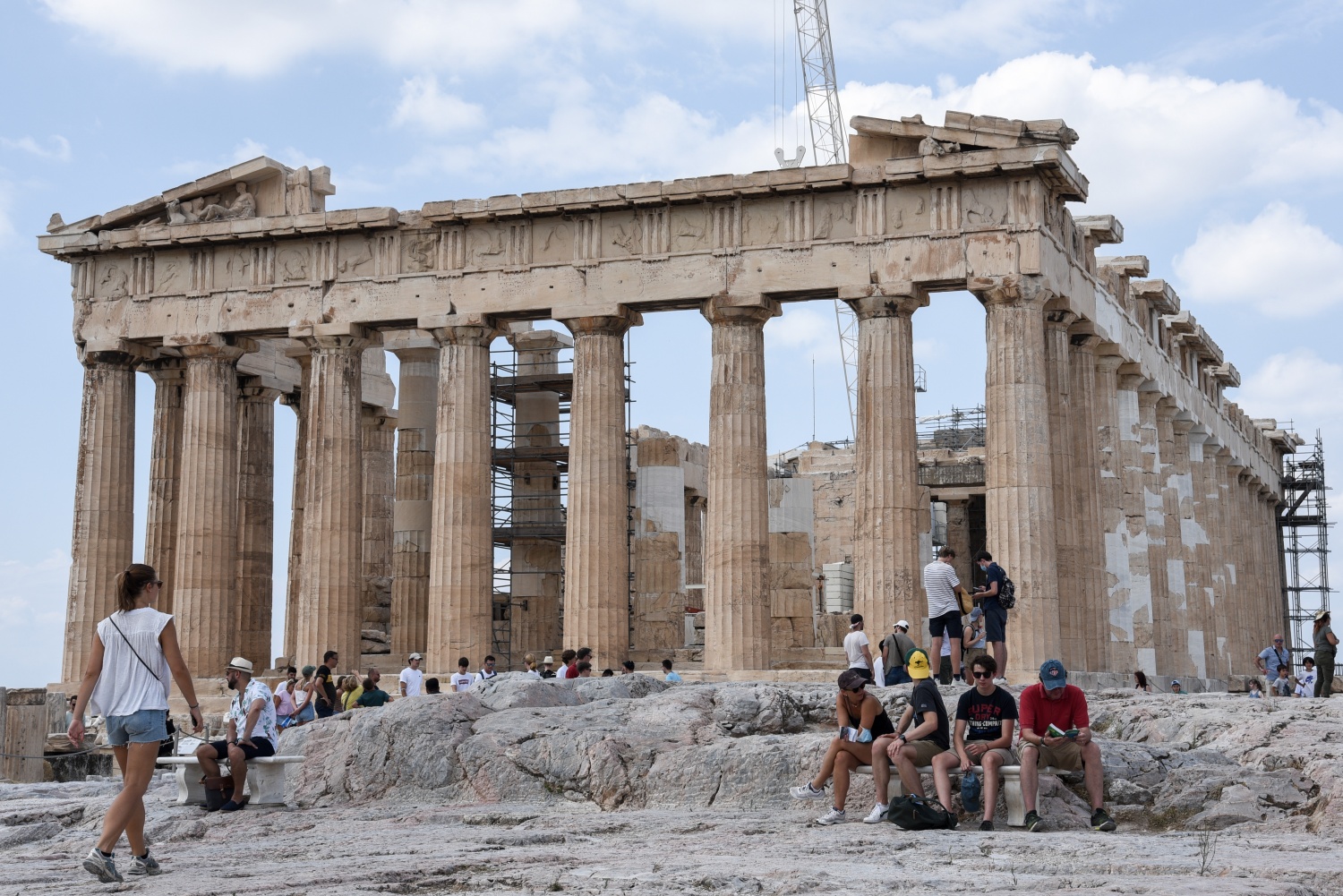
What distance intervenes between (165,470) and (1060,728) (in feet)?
89.5

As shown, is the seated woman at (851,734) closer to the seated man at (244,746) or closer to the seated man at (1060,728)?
the seated man at (1060,728)

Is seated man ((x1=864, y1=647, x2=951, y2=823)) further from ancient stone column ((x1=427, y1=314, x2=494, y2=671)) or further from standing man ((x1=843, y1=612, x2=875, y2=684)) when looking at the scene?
ancient stone column ((x1=427, y1=314, x2=494, y2=671))

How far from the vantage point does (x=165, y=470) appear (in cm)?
3678

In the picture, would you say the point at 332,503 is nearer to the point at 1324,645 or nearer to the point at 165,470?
the point at 165,470

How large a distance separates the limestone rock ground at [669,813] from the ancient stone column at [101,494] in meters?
17.0

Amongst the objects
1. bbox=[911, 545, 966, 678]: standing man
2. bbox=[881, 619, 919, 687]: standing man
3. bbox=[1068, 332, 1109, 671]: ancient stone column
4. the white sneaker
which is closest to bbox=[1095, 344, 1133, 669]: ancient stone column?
bbox=[1068, 332, 1109, 671]: ancient stone column

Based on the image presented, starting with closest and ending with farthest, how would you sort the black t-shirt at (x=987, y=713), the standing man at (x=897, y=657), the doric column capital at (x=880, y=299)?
the black t-shirt at (x=987, y=713) → the standing man at (x=897, y=657) → the doric column capital at (x=880, y=299)

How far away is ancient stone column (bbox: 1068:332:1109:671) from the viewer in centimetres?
3209

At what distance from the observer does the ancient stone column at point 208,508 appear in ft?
111

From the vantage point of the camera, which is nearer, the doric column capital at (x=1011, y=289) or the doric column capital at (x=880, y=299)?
the doric column capital at (x=1011, y=289)

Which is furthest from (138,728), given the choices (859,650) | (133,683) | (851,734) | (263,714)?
(859,650)

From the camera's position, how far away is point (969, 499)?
4984cm

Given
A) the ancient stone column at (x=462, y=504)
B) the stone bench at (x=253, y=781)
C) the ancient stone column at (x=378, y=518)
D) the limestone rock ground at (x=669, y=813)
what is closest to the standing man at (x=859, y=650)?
the limestone rock ground at (x=669, y=813)

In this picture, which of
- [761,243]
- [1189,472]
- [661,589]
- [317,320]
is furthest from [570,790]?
[1189,472]
